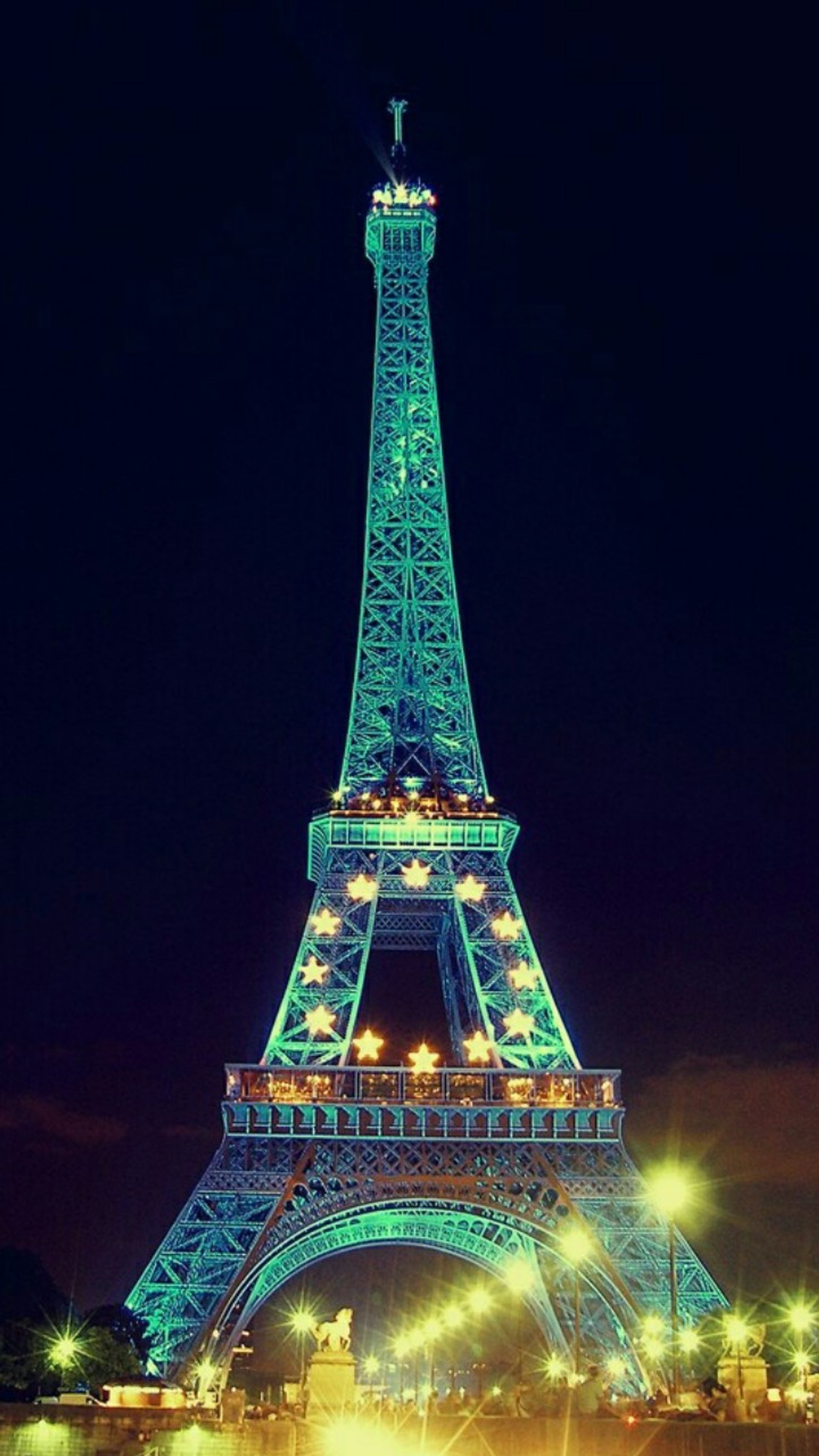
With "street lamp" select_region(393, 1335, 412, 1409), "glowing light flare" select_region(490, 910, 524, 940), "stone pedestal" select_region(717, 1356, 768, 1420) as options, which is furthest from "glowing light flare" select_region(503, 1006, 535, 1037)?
"street lamp" select_region(393, 1335, 412, 1409)

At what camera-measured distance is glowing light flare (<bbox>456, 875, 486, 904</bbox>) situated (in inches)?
3164

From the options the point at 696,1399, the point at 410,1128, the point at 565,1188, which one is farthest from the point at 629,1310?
the point at 696,1399

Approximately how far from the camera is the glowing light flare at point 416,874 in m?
81.1

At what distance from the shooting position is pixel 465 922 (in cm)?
8031

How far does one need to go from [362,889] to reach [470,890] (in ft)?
16.7

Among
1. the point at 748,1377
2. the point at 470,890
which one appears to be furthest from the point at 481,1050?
the point at 748,1377

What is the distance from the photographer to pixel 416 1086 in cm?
7419

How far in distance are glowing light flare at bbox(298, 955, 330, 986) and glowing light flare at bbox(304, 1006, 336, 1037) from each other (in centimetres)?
172

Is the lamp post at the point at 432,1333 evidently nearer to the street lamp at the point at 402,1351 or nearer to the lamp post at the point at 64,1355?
the street lamp at the point at 402,1351

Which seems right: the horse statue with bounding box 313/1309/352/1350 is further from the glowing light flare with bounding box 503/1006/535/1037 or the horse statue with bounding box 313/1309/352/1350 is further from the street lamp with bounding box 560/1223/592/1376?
the glowing light flare with bounding box 503/1006/535/1037

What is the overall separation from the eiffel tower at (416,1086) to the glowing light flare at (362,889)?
9 cm

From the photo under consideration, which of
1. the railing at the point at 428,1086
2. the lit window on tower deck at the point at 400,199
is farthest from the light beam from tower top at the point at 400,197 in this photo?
the railing at the point at 428,1086

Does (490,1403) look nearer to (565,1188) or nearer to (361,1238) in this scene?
(565,1188)

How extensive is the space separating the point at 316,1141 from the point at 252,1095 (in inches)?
131
